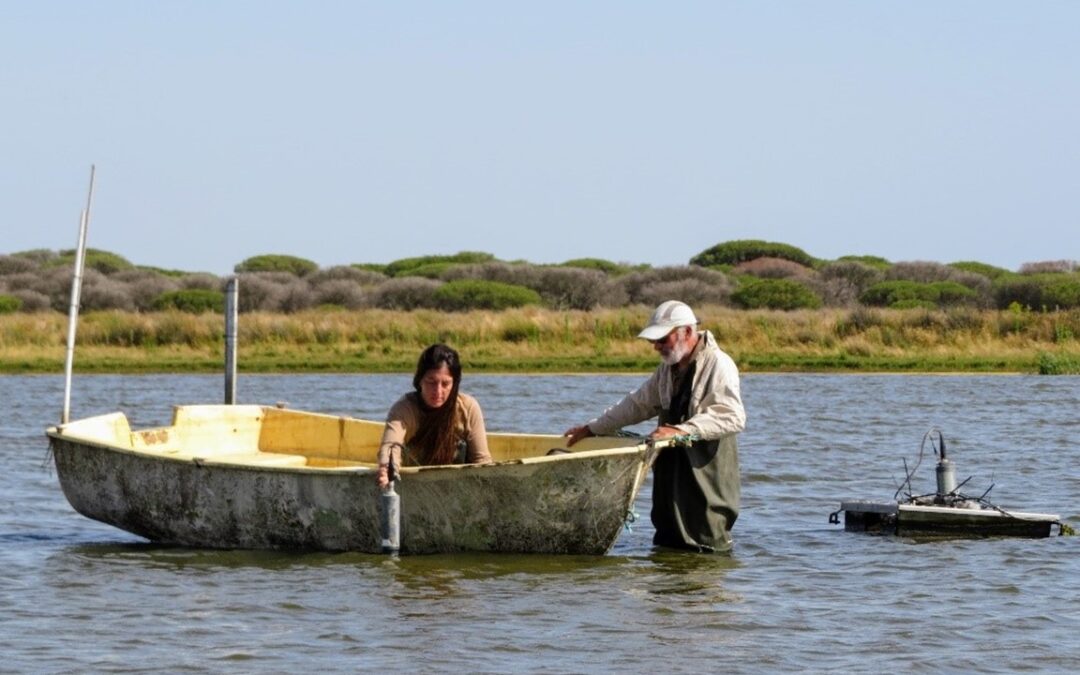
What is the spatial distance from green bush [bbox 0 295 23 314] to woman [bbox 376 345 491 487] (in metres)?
39.9

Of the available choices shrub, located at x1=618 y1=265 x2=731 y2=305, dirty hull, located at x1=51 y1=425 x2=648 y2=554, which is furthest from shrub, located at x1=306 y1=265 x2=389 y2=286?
dirty hull, located at x1=51 y1=425 x2=648 y2=554

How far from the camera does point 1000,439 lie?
21156mm

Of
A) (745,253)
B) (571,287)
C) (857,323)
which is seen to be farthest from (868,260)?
(857,323)

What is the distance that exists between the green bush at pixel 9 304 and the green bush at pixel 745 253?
2881cm

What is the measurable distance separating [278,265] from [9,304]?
22.8 m

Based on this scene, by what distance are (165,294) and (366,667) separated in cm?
4402

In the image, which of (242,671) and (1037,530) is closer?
(242,671)

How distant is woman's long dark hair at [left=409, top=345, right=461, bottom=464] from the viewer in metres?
11.8

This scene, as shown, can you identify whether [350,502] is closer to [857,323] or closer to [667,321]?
[667,321]

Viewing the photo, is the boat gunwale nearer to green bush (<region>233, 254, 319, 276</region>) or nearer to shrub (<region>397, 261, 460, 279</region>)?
shrub (<region>397, 261, 460, 279</region>)

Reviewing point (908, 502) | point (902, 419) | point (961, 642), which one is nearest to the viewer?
point (961, 642)

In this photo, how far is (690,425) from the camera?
11.3 meters

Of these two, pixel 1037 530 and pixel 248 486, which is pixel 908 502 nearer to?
pixel 1037 530

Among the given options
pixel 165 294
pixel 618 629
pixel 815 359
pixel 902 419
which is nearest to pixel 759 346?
pixel 815 359
